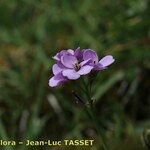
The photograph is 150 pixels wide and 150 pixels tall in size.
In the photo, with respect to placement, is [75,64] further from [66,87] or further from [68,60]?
[66,87]

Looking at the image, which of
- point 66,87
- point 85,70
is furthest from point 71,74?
point 66,87

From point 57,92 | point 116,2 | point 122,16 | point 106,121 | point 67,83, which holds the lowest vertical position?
point 67,83

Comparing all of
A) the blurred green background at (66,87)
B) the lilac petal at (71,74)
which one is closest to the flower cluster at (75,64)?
the lilac petal at (71,74)

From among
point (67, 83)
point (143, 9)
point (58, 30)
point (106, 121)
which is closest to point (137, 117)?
point (106, 121)

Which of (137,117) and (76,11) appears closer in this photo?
(137,117)

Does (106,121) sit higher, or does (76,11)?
(76,11)

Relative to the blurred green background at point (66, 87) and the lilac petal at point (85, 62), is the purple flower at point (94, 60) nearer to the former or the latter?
the lilac petal at point (85, 62)

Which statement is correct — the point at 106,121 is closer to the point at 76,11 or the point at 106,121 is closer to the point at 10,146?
the point at 10,146
